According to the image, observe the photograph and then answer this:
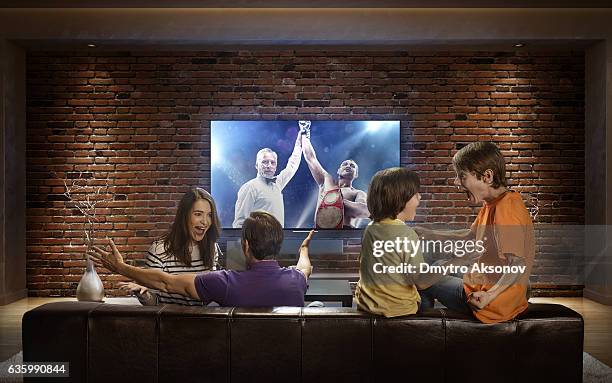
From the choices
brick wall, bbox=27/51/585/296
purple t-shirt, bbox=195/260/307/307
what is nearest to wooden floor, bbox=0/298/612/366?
brick wall, bbox=27/51/585/296

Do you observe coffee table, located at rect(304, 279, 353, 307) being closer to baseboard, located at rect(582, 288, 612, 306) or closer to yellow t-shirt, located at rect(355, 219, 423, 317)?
yellow t-shirt, located at rect(355, 219, 423, 317)

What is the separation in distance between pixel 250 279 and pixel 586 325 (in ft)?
10.6

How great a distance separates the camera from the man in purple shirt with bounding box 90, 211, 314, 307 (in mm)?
1755

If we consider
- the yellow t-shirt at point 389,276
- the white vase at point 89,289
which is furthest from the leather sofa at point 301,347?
the white vase at point 89,289

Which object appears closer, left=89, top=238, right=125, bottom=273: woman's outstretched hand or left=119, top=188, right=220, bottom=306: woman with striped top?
left=89, top=238, right=125, bottom=273: woman's outstretched hand

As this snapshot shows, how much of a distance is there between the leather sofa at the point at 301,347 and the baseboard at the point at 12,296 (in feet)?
12.1

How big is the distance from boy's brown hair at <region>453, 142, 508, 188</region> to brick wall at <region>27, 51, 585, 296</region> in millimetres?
3691

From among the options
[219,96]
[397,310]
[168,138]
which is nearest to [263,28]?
[219,96]

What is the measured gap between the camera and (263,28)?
16.2 feet

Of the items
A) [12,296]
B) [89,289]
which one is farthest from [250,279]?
[12,296]

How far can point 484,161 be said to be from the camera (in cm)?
174

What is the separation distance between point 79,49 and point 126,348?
14.1 feet

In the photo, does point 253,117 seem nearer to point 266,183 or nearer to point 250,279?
point 266,183

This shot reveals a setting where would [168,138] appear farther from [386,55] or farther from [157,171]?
[386,55]
